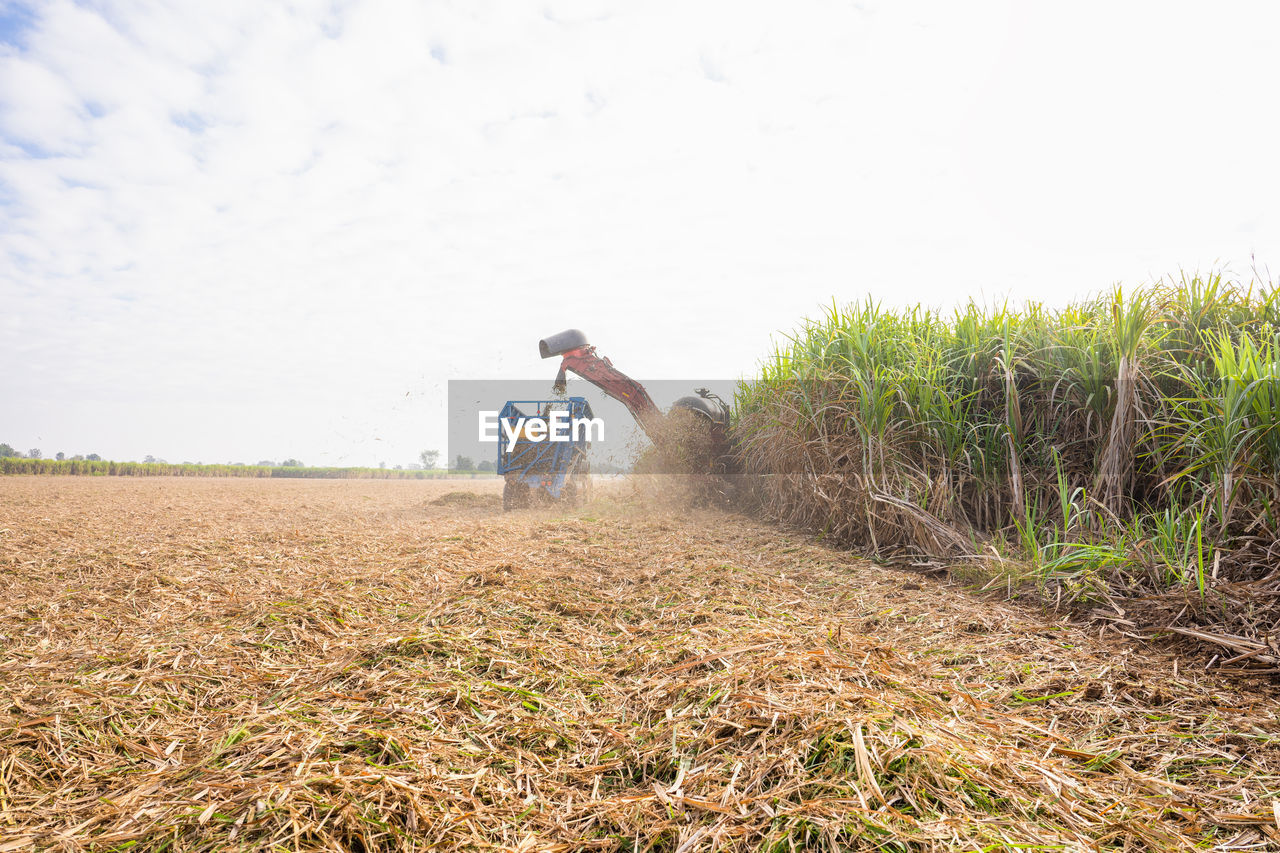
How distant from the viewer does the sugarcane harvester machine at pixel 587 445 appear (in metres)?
7.98

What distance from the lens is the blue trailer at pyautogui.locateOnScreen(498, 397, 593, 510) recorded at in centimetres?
891

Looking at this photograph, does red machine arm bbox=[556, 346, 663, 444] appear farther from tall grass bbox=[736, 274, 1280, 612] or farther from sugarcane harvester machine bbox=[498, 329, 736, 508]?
tall grass bbox=[736, 274, 1280, 612]

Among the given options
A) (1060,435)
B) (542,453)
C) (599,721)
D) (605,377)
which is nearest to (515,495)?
(542,453)

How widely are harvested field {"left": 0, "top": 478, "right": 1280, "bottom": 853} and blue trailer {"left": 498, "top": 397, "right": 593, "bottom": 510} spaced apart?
5269 millimetres

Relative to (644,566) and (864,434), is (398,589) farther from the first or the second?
(864,434)

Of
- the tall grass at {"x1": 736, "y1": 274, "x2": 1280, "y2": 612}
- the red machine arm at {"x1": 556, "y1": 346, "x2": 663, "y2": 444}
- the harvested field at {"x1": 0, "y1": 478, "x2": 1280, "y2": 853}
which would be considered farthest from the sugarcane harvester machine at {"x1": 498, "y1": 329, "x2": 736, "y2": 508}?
the harvested field at {"x1": 0, "y1": 478, "x2": 1280, "y2": 853}

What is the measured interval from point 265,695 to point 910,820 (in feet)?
6.95

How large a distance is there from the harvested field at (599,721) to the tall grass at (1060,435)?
A: 34.5 inches

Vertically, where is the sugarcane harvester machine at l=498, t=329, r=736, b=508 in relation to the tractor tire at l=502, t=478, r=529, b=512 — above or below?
above

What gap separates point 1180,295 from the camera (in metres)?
4.30

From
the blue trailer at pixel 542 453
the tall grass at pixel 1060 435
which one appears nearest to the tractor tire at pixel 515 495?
the blue trailer at pixel 542 453

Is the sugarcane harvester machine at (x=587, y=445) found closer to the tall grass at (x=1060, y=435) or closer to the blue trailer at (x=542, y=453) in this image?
the blue trailer at (x=542, y=453)

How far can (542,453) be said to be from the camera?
906 cm

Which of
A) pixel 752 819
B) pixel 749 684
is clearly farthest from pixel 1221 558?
pixel 752 819
